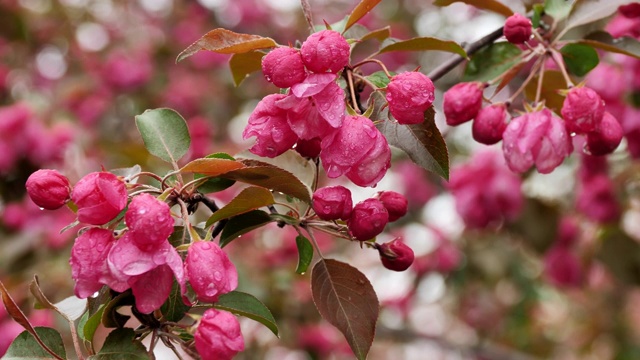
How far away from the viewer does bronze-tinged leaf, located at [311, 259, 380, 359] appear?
0.96 metres

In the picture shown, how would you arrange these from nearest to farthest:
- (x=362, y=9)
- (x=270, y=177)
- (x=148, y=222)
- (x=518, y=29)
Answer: (x=148, y=222) < (x=270, y=177) < (x=362, y=9) < (x=518, y=29)

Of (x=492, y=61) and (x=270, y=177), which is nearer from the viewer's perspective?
(x=270, y=177)

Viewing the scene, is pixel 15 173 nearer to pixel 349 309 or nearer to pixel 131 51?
pixel 131 51

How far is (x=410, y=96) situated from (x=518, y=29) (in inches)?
11.9

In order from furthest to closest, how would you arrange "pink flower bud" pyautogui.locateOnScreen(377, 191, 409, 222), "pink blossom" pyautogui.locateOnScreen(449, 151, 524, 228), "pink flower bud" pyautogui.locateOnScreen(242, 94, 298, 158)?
"pink blossom" pyautogui.locateOnScreen(449, 151, 524, 228) < "pink flower bud" pyautogui.locateOnScreen(377, 191, 409, 222) < "pink flower bud" pyautogui.locateOnScreen(242, 94, 298, 158)

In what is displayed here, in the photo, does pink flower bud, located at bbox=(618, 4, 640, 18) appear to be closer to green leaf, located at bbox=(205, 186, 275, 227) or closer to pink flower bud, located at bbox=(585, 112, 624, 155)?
pink flower bud, located at bbox=(585, 112, 624, 155)

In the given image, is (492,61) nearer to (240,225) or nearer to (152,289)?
(240,225)

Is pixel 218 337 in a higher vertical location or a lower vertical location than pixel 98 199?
Answer: lower

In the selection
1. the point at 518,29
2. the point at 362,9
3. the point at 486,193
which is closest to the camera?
the point at 362,9

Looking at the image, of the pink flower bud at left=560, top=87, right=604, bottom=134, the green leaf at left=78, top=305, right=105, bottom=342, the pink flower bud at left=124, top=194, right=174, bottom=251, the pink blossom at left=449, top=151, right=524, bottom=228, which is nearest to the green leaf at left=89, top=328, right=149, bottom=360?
the green leaf at left=78, top=305, right=105, bottom=342

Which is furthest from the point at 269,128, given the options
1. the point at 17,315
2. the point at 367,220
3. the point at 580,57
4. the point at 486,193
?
the point at 486,193

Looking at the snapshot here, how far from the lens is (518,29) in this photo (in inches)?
43.3

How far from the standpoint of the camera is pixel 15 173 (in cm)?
256

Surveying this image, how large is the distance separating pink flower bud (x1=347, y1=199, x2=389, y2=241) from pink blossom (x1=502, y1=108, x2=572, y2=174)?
249 mm
